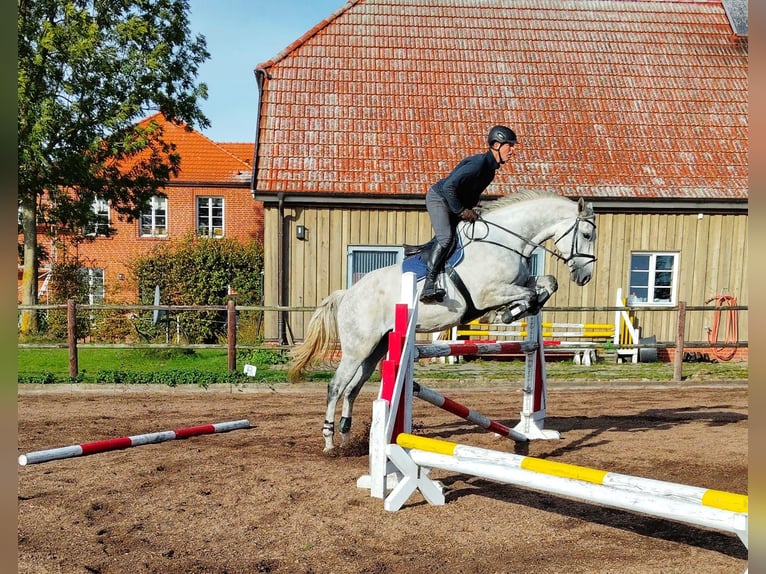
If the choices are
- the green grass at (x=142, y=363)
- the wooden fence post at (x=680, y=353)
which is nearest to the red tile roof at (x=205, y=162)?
the green grass at (x=142, y=363)

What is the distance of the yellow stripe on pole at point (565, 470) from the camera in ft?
11.5

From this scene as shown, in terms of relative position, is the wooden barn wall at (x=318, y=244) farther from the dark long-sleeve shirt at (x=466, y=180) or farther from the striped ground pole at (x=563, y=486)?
the striped ground pole at (x=563, y=486)

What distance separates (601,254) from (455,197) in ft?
29.9

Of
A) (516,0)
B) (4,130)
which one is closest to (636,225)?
(516,0)

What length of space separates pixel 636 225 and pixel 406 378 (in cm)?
1043

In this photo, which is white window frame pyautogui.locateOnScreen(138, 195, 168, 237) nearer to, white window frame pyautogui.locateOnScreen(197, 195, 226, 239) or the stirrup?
white window frame pyautogui.locateOnScreen(197, 195, 226, 239)

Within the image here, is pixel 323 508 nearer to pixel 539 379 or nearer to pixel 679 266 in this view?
pixel 539 379

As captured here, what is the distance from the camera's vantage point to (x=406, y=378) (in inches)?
201

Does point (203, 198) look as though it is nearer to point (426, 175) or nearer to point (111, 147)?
point (111, 147)

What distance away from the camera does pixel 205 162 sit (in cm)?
2616

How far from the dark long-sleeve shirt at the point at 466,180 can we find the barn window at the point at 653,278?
9.43 metres

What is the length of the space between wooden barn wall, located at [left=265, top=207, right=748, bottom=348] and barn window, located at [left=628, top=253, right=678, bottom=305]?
0.18 metres

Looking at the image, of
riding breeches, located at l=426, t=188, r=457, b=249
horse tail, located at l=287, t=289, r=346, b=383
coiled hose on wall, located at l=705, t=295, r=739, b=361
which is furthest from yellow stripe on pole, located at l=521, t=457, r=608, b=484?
coiled hose on wall, located at l=705, t=295, r=739, b=361

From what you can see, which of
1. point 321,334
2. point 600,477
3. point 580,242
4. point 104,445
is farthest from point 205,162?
point 600,477
